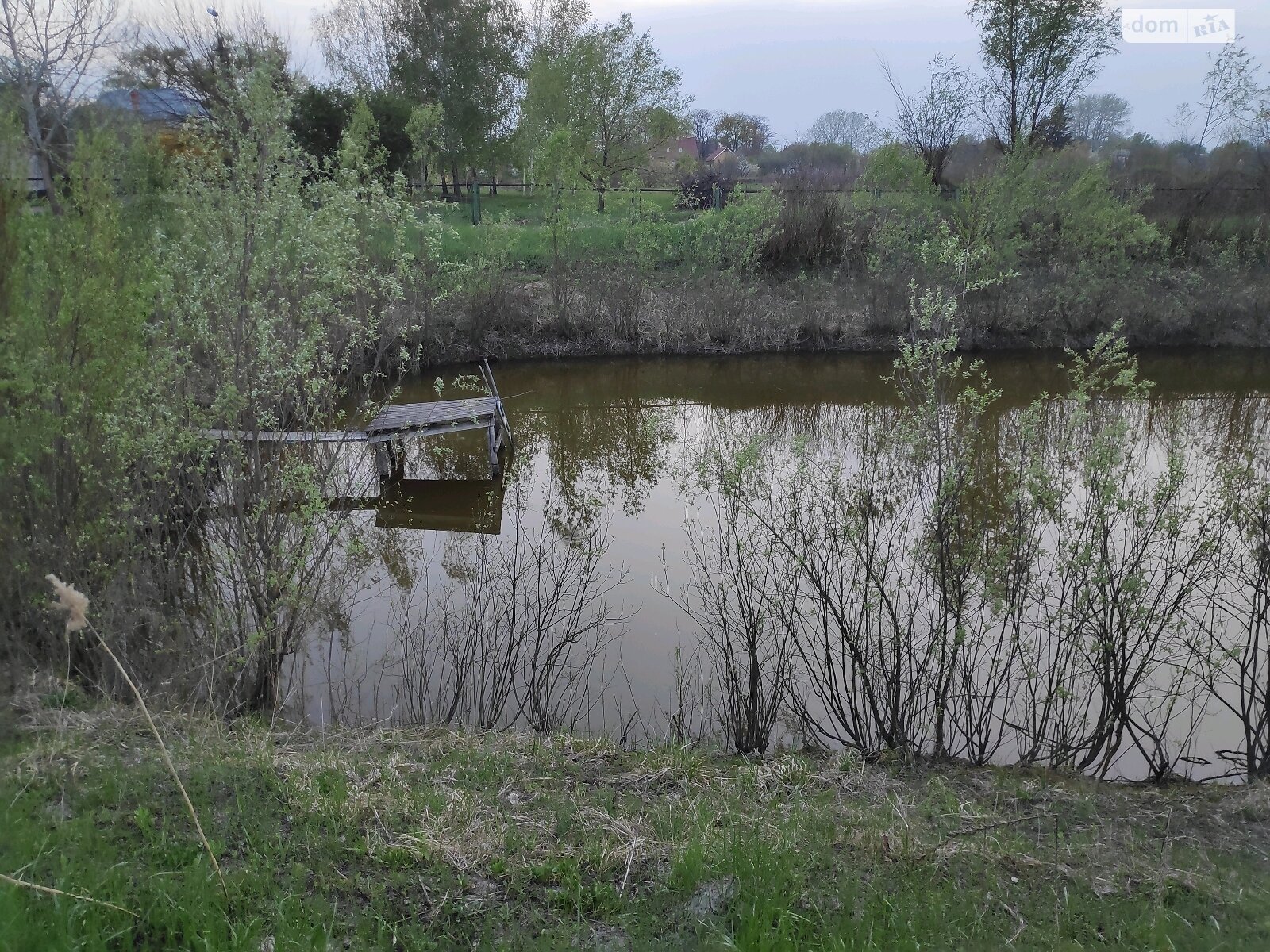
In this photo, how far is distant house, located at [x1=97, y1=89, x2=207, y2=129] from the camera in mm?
24016

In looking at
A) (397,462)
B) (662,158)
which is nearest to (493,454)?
(397,462)

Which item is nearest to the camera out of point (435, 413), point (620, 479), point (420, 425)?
point (420, 425)

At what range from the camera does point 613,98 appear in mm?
34188

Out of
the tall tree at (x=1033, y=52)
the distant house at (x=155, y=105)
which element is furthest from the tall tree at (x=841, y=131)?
the distant house at (x=155, y=105)

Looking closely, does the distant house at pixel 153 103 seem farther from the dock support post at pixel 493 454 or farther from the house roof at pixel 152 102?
the dock support post at pixel 493 454

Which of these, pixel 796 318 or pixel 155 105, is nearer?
pixel 796 318

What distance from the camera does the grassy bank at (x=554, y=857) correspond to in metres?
3.23

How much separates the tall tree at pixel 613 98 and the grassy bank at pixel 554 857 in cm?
2978

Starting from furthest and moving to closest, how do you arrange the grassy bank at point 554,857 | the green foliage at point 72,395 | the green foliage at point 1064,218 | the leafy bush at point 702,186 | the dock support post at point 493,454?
the leafy bush at point 702,186 < the green foliage at point 1064,218 < the dock support post at point 493,454 < the green foliage at point 72,395 < the grassy bank at point 554,857

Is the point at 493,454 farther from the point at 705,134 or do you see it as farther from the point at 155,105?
the point at 705,134

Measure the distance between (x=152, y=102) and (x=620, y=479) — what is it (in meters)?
22.7

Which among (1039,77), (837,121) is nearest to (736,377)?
(1039,77)

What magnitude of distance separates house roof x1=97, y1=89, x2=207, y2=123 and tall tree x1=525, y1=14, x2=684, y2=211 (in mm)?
11561

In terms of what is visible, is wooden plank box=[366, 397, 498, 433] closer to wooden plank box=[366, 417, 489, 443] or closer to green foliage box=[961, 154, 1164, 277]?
wooden plank box=[366, 417, 489, 443]
